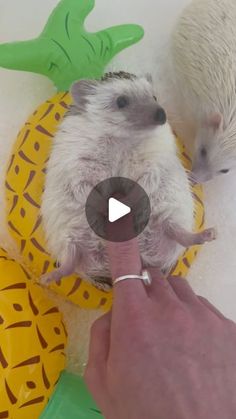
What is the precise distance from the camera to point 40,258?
163 centimetres

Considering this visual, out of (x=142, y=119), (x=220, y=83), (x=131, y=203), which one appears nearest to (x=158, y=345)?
(x=131, y=203)

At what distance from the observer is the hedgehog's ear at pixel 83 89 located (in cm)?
145

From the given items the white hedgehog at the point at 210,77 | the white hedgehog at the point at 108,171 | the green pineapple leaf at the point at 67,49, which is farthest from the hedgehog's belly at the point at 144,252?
the green pineapple leaf at the point at 67,49

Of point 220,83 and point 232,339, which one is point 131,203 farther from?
point 220,83

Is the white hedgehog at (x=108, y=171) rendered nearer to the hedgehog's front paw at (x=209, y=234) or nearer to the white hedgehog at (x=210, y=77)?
the hedgehog's front paw at (x=209, y=234)

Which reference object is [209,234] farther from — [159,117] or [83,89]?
[83,89]

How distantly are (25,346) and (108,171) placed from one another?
0.51m

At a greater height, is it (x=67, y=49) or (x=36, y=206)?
(x=67, y=49)

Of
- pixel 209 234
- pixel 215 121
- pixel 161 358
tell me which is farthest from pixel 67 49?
pixel 161 358

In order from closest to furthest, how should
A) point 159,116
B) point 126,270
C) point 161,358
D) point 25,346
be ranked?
point 161,358, point 126,270, point 159,116, point 25,346

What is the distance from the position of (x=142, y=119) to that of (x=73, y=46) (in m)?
0.53

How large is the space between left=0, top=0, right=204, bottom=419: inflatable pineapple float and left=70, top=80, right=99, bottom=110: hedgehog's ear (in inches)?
8.7

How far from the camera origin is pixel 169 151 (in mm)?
1459

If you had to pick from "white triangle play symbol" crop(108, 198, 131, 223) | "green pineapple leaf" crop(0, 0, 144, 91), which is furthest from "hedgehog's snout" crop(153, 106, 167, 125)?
"green pineapple leaf" crop(0, 0, 144, 91)
